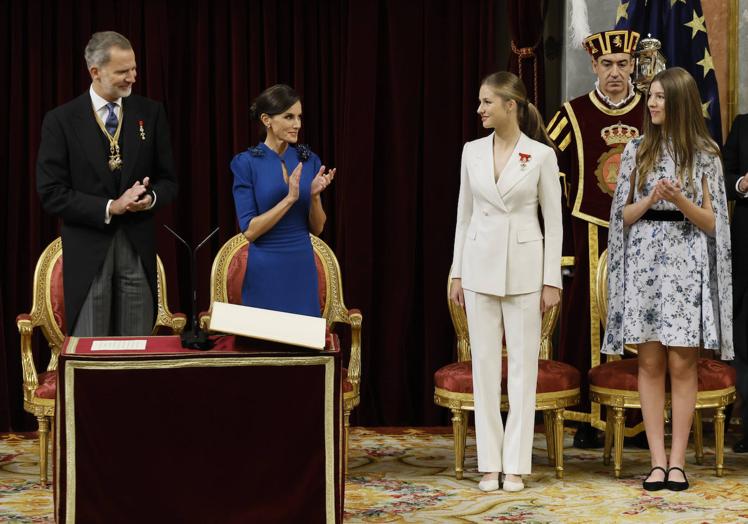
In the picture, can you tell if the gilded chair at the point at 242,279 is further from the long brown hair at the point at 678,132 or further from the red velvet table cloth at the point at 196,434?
the red velvet table cloth at the point at 196,434

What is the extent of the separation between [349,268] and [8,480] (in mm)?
2129

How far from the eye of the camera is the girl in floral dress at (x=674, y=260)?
15.4 feet

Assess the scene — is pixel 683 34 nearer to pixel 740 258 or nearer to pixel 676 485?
pixel 740 258

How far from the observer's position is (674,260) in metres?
4.75

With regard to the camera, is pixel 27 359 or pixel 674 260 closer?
pixel 674 260

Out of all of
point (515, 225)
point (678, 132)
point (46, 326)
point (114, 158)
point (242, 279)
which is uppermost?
point (678, 132)

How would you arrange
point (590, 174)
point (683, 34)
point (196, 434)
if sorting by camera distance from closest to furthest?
point (196, 434) < point (590, 174) < point (683, 34)

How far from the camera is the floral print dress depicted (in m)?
4.72

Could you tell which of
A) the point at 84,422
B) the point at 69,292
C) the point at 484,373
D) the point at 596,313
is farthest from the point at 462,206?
the point at 84,422

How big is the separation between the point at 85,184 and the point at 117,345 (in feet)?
3.44

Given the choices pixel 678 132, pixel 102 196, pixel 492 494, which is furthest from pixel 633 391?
pixel 102 196

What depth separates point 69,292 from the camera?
432 centimetres

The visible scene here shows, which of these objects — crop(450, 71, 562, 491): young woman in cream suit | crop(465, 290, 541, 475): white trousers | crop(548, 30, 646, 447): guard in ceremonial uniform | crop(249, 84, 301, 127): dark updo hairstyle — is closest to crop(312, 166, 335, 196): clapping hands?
crop(249, 84, 301, 127): dark updo hairstyle

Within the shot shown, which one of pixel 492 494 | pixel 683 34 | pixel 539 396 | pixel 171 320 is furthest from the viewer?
pixel 683 34
